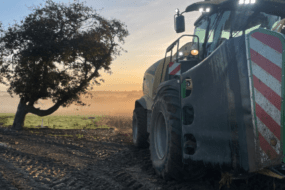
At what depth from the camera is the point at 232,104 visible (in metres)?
2.42

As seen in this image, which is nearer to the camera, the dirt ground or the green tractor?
the green tractor

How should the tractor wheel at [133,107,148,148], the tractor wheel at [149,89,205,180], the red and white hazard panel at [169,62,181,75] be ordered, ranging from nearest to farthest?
the tractor wheel at [149,89,205,180] < the red and white hazard panel at [169,62,181,75] < the tractor wheel at [133,107,148,148]

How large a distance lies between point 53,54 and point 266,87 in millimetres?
12050

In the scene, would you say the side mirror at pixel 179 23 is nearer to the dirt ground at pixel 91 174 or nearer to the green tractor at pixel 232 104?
the green tractor at pixel 232 104

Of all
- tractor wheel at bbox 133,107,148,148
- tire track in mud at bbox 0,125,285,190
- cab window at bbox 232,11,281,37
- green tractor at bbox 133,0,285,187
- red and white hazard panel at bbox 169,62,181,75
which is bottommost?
tire track in mud at bbox 0,125,285,190

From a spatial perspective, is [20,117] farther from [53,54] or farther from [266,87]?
[266,87]

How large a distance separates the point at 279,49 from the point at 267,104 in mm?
513

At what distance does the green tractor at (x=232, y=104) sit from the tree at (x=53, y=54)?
10017 millimetres

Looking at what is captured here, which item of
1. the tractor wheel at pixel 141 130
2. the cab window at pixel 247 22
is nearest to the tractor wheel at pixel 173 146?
the cab window at pixel 247 22

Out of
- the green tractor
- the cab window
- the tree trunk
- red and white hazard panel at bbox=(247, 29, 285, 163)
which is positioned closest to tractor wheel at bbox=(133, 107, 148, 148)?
the green tractor

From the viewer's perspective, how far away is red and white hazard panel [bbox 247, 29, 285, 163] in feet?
7.14

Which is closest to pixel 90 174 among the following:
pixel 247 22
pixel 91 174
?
pixel 91 174

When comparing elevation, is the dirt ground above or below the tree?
below

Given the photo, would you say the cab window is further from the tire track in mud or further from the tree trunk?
the tree trunk
